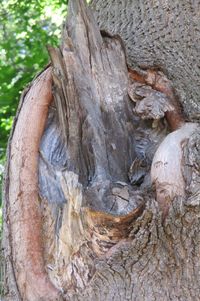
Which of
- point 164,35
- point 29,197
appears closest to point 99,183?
point 29,197

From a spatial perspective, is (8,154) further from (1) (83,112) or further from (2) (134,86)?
(2) (134,86)

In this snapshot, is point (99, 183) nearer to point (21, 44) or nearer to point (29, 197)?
point (29, 197)

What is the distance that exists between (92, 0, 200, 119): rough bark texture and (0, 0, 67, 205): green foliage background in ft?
4.56

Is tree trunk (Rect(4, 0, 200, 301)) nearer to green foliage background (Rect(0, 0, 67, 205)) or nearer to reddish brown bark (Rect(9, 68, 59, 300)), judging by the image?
reddish brown bark (Rect(9, 68, 59, 300))

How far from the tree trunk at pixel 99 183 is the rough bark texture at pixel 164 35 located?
0.21 ft

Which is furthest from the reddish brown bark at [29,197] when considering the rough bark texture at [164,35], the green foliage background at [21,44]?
the green foliage background at [21,44]

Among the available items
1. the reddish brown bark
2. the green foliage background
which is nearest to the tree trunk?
the reddish brown bark

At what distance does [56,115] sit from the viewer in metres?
1.77

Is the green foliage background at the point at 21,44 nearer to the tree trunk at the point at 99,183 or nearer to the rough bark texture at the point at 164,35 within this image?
the rough bark texture at the point at 164,35

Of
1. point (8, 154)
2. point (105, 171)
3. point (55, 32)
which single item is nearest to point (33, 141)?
point (8, 154)

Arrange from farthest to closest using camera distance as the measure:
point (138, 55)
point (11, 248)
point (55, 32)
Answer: point (55, 32), point (138, 55), point (11, 248)

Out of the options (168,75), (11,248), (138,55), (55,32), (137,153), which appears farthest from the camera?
(55,32)

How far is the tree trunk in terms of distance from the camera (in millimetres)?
1398

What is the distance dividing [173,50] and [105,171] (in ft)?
2.08
